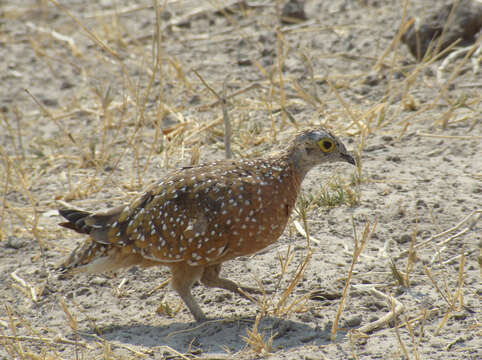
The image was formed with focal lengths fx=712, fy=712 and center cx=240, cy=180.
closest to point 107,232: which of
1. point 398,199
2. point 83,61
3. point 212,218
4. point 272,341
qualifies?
point 212,218

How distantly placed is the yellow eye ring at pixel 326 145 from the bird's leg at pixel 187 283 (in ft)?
3.92

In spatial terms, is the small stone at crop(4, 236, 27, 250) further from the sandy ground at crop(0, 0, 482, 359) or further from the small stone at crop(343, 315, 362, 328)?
the small stone at crop(343, 315, 362, 328)

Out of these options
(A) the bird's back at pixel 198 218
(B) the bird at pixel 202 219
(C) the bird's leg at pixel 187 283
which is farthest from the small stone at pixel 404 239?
(C) the bird's leg at pixel 187 283

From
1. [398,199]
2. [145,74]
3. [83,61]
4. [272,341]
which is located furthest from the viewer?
[83,61]

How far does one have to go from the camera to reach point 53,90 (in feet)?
31.1

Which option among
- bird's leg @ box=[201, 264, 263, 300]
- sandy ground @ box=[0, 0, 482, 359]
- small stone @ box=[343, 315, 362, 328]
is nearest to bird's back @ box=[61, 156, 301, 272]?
bird's leg @ box=[201, 264, 263, 300]

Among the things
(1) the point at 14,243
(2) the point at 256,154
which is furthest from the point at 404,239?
(1) the point at 14,243

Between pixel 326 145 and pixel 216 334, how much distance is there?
1509 millimetres

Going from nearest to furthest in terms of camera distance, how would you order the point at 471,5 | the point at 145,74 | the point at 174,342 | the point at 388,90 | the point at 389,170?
1. the point at 174,342
2. the point at 389,170
3. the point at 388,90
4. the point at 471,5
5. the point at 145,74

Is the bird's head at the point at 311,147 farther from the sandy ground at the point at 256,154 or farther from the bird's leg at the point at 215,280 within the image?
the bird's leg at the point at 215,280

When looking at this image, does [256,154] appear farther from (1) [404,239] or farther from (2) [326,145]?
(1) [404,239]

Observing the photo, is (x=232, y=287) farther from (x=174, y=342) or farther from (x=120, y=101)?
(x=120, y=101)

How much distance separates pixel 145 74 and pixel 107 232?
16.1 ft

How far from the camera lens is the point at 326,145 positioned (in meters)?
5.01
